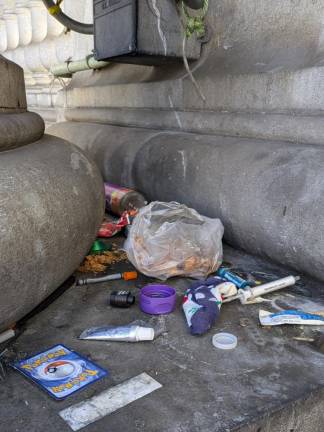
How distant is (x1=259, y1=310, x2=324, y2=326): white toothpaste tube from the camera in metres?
1.61

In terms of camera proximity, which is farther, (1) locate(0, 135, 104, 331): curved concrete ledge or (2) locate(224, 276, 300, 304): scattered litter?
(2) locate(224, 276, 300, 304): scattered litter

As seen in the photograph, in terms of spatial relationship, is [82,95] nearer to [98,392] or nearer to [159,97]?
[159,97]

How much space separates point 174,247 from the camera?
2037 millimetres

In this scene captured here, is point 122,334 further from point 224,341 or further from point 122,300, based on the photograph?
point 224,341

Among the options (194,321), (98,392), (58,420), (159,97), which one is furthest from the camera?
(159,97)

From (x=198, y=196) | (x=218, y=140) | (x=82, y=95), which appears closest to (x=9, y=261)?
(x=198, y=196)

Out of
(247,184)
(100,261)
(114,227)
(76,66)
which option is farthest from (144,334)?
(76,66)

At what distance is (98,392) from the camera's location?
4.11 ft

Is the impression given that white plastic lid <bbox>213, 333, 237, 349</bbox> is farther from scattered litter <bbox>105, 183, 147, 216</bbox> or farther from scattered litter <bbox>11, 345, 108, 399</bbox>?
scattered litter <bbox>105, 183, 147, 216</bbox>

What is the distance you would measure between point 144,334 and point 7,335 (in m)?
0.49

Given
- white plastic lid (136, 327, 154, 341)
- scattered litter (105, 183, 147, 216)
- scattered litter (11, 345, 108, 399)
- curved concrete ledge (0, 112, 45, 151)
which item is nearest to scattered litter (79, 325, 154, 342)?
white plastic lid (136, 327, 154, 341)

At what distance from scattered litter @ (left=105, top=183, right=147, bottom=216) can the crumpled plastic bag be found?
0.74m

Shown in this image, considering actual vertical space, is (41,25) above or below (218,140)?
above

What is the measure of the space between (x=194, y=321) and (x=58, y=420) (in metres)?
0.60
